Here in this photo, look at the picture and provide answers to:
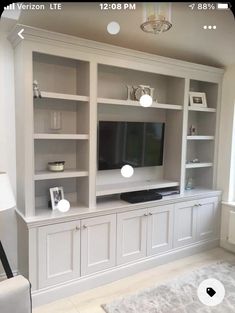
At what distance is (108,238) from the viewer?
7.82 feet

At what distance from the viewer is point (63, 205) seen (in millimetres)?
2342

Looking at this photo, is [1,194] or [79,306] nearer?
[1,194]

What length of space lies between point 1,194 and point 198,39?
6.27ft

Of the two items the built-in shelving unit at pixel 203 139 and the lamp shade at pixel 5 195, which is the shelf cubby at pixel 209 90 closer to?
the built-in shelving unit at pixel 203 139

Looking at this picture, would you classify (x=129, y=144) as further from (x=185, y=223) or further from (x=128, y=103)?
(x=185, y=223)

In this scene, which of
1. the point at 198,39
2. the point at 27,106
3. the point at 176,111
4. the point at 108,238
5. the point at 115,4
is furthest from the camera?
the point at 176,111

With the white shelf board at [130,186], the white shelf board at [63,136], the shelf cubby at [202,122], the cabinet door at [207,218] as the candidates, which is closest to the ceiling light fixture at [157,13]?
the white shelf board at [63,136]

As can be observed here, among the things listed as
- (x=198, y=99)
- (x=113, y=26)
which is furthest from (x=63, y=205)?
(x=198, y=99)

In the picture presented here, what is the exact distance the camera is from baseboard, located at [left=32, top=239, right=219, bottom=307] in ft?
6.87

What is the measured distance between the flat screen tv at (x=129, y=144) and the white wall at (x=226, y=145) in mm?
809

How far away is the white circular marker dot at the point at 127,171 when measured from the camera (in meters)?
2.77

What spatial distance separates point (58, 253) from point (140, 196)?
37.1 inches

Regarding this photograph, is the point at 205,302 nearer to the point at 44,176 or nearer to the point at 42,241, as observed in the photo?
the point at 42,241

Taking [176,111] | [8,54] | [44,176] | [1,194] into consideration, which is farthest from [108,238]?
[8,54]
